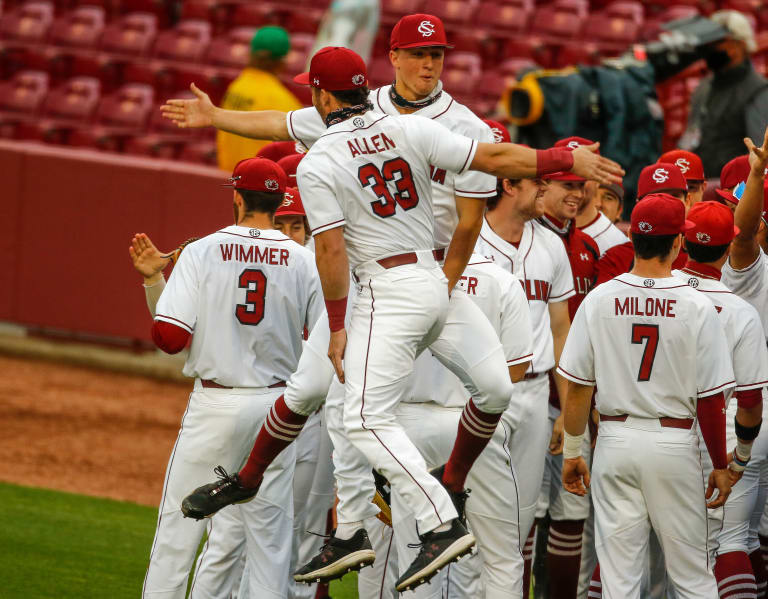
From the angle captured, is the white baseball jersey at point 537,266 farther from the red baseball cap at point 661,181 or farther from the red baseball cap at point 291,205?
the red baseball cap at point 291,205

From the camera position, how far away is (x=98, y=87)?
15.3 metres

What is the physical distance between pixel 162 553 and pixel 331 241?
161 cm

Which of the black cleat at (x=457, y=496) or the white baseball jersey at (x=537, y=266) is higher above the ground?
the white baseball jersey at (x=537, y=266)

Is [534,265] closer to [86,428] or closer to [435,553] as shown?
[435,553]

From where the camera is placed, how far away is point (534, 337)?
6.21m

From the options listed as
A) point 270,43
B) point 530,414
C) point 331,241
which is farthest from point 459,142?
point 270,43

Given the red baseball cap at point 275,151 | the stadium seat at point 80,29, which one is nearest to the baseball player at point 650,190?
the red baseball cap at point 275,151

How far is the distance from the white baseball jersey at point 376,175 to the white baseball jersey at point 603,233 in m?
2.27

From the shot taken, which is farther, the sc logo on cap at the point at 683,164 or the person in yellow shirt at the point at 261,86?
the person in yellow shirt at the point at 261,86

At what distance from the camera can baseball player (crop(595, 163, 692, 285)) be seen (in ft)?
20.6

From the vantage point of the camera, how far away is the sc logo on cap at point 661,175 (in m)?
6.27

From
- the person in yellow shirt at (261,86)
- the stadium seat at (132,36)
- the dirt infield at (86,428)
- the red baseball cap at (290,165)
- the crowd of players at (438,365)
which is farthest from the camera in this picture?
the stadium seat at (132,36)

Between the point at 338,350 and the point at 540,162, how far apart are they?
1059 millimetres

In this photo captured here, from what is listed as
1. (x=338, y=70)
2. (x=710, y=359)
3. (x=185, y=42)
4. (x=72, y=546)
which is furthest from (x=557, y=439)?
(x=185, y=42)
